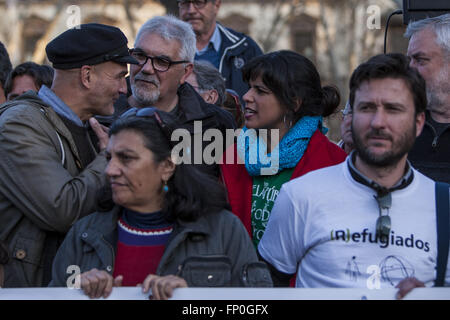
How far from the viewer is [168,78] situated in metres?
4.91

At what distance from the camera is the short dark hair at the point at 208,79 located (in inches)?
218

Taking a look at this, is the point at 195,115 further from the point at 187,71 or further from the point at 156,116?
the point at 156,116

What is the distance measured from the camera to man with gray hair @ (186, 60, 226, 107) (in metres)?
5.53

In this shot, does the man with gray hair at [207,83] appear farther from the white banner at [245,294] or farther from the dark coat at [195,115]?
the white banner at [245,294]

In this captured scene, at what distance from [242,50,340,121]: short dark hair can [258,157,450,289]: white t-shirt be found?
3.04ft

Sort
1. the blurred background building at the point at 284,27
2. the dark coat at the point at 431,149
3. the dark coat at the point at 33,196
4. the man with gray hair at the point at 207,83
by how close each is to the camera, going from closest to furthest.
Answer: the dark coat at the point at 33,196
the dark coat at the point at 431,149
the man with gray hair at the point at 207,83
the blurred background building at the point at 284,27

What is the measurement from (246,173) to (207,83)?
1401mm

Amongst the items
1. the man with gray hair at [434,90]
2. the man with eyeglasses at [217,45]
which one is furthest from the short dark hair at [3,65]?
the man with gray hair at [434,90]

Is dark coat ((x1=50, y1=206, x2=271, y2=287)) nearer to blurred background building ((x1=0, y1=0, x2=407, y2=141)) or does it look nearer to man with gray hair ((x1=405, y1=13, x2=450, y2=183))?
man with gray hair ((x1=405, y1=13, x2=450, y2=183))

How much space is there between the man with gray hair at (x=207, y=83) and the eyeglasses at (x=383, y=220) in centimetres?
234

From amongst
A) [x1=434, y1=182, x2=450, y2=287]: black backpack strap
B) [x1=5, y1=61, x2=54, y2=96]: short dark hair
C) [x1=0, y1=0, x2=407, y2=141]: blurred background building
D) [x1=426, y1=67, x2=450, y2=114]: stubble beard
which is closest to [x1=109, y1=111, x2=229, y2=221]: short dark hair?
[x1=434, y1=182, x2=450, y2=287]: black backpack strap

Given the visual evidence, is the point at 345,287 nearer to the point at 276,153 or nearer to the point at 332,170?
the point at 332,170
